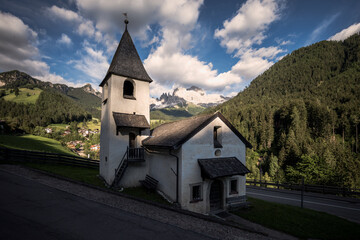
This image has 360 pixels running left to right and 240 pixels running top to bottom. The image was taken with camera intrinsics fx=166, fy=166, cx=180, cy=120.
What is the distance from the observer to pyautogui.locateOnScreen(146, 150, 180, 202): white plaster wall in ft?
41.1

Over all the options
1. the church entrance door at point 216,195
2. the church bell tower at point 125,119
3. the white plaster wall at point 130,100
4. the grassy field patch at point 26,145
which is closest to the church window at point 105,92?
the church bell tower at point 125,119

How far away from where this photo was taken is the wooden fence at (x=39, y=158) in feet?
56.3

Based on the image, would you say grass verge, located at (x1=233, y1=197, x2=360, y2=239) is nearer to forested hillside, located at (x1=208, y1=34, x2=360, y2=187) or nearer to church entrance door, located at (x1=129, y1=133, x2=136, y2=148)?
church entrance door, located at (x1=129, y1=133, x2=136, y2=148)

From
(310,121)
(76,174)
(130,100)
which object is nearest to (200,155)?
(130,100)

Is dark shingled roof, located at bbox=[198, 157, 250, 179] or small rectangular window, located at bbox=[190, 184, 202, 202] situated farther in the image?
small rectangular window, located at bbox=[190, 184, 202, 202]

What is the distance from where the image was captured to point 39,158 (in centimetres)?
1897

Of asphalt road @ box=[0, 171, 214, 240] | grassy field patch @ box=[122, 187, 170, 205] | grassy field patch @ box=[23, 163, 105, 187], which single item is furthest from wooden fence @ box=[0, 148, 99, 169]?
asphalt road @ box=[0, 171, 214, 240]

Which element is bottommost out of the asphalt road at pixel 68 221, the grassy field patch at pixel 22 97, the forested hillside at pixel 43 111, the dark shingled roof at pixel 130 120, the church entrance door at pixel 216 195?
the church entrance door at pixel 216 195

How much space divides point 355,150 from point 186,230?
304ft

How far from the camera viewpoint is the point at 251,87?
170 meters

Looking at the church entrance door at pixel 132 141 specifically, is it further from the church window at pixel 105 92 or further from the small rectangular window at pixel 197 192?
the small rectangular window at pixel 197 192

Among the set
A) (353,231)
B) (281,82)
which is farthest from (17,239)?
(281,82)

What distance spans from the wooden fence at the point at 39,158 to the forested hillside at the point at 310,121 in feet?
149

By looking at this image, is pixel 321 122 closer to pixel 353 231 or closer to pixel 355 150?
pixel 355 150
